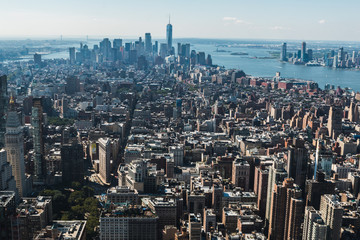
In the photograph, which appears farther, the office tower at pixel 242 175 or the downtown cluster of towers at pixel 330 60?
the downtown cluster of towers at pixel 330 60

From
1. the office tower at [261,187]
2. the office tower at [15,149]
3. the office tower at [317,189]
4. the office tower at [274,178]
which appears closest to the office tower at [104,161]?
the office tower at [15,149]

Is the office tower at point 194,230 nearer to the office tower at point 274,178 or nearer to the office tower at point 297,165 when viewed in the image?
the office tower at point 274,178

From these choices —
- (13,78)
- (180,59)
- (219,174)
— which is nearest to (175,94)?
(13,78)

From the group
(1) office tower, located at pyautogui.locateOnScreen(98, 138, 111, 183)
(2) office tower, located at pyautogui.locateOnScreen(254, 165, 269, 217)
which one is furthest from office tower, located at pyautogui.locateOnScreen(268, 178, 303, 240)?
(1) office tower, located at pyautogui.locateOnScreen(98, 138, 111, 183)

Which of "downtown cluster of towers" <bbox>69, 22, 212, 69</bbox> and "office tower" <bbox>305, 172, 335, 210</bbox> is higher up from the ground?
"downtown cluster of towers" <bbox>69, 22, 212, 69</bbox>

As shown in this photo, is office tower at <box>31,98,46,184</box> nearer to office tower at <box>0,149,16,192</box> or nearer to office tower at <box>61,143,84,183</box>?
office tower at <box>61,143,84,183</box>

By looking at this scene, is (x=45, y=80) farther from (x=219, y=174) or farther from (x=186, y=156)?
(x=219, y=174)
